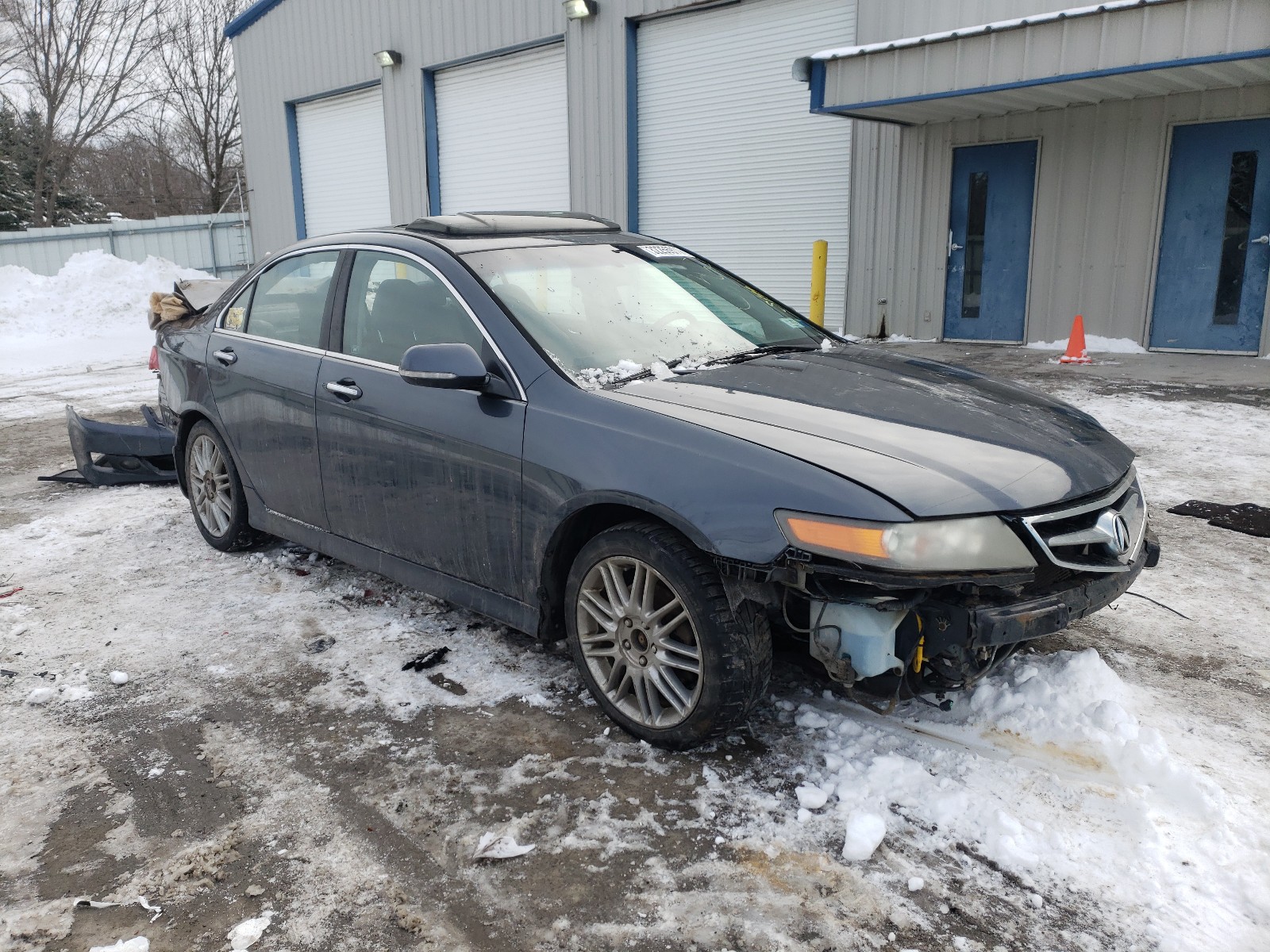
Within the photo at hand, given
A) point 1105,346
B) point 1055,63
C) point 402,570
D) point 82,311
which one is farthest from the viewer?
point 82,311

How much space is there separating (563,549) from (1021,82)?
328 inches

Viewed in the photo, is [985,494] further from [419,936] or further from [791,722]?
[419,936]

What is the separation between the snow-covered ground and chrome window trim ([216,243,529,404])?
1.14 meters

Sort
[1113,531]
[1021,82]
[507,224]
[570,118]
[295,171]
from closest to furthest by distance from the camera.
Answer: [1113,531] < [507,224] < [1021,82] < [570,118] < [295,171]

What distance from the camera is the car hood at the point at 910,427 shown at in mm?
2707

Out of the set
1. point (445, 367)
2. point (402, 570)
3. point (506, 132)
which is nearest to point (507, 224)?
point (445, 367)

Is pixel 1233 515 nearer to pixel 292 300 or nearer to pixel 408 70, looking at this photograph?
pixel 292 300

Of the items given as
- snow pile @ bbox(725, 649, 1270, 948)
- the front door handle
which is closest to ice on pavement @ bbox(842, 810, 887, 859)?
snow pile @ bbox(725, 649, 1270, 948)

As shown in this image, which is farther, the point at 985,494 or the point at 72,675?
the point at 72,675

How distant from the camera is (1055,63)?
9180 millimetres

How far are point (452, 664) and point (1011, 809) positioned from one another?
6.81 feet

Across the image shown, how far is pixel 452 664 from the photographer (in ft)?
12.5

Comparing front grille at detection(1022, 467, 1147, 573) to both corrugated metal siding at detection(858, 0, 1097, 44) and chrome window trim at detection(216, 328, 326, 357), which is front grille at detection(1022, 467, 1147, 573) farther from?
corrugated metal siding at detection(858, 0, 1097, 44)

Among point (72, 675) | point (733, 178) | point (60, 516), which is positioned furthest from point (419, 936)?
point (733, 178)
